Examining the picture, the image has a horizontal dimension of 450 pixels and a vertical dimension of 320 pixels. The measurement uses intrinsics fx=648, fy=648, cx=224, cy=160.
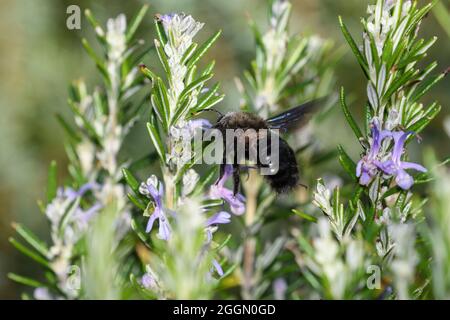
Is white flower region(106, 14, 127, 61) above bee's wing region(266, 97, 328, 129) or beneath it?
above

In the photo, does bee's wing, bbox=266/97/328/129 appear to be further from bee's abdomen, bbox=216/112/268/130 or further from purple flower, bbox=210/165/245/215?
purple flower, bbox=210/165/245/215

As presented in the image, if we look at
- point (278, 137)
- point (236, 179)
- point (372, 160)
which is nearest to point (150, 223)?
point (236, 179)

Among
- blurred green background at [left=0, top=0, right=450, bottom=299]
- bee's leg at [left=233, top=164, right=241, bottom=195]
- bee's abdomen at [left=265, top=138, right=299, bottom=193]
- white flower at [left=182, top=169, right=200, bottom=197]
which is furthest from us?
blurred green background at [left=0, top=0, right=450, bottom=299]

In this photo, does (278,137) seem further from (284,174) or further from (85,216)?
(85,216)

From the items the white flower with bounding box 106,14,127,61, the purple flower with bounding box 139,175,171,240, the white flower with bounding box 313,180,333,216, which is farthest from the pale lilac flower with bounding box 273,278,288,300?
the white flower with bounding box 106,14,127,61

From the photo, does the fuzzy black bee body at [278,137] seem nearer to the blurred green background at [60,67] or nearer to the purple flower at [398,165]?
the purple flower at [398,165]
